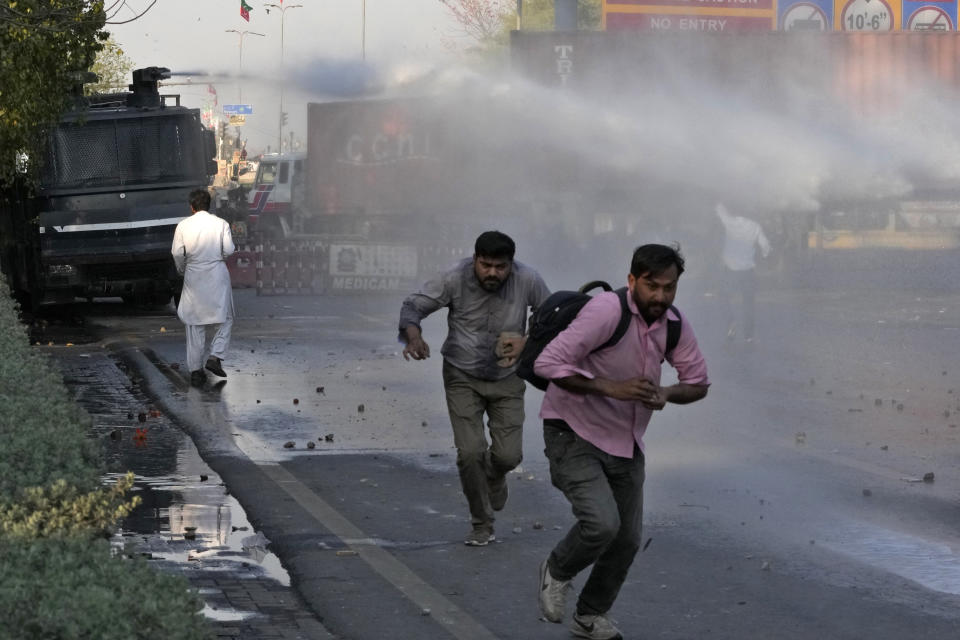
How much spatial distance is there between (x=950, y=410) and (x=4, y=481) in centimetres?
882

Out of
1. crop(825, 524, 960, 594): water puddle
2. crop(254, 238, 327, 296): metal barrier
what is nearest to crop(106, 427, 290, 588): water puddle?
crop(825, 524, 960, 594): water puddle

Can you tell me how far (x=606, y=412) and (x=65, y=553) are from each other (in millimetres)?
2103

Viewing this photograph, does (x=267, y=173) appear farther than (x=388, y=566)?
Yes

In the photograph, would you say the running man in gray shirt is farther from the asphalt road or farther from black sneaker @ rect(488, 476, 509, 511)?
the asphalt road

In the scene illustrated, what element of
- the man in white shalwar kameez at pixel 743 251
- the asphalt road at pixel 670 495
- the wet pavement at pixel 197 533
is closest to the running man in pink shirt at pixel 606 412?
the asphalt road at pixel 670 495

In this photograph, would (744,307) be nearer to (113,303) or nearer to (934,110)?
(113,303)

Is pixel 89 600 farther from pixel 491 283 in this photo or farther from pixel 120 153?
pixel 120 153

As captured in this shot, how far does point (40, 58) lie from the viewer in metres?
16.5

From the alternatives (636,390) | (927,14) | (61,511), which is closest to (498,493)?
(636,390)

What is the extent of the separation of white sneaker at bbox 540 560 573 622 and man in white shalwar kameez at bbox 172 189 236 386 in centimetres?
874

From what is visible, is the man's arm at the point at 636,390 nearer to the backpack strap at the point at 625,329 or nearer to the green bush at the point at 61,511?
the backpack strap at the point at 625,329

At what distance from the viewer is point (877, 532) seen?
26.5 ft

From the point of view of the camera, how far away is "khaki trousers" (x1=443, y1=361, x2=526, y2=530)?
7.79 meters

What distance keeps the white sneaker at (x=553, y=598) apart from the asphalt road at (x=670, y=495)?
16 centimetres
